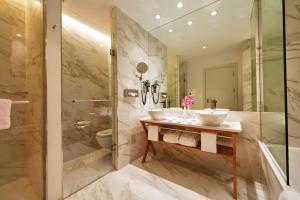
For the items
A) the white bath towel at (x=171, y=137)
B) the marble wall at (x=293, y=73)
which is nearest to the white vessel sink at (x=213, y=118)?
the white bath towel at (x=171, y=137)

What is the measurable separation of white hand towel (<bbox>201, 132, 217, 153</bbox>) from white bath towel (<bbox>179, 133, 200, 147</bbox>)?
0.42ft

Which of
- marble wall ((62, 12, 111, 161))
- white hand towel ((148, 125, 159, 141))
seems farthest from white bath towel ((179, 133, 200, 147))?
marble wall ((62, 12, 111, 161))

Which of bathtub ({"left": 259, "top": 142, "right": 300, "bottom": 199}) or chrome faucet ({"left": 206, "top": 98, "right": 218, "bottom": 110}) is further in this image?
chrome faucet ({"left": 206, "top": 98, "right": 218, "bottom": 110})

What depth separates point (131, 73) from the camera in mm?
2246

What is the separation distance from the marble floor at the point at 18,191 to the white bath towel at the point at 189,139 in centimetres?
172

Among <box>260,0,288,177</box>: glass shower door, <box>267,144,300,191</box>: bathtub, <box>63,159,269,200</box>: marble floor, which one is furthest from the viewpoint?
<box>63,159,269,200</box>: marble floor

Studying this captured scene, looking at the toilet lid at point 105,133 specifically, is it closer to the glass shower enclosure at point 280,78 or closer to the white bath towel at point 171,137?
the white bath towel at point 171,137

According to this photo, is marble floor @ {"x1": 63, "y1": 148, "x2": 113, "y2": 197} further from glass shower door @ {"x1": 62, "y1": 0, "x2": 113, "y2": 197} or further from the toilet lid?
the toilet lid

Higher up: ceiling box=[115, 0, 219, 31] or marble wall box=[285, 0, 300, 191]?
ceiling box=[115, 0, 219, 31]

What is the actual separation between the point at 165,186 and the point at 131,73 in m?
1.69

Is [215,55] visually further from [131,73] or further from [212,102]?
[131,73]

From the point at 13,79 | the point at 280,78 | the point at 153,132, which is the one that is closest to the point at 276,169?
the point at 280,78

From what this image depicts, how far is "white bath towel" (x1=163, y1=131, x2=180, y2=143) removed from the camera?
6.01 ft

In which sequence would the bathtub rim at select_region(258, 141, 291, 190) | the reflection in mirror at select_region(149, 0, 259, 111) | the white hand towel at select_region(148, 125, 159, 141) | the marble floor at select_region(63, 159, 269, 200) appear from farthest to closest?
the white hand towel at select_region(148, 125, 159, 141) → the reflection in mirror at select_region(149, 0, 259, 111) → the marble floor at select_region(63, 159, 269, 200) → the bathtub rim at select_region(258, 141, 291, 190)
